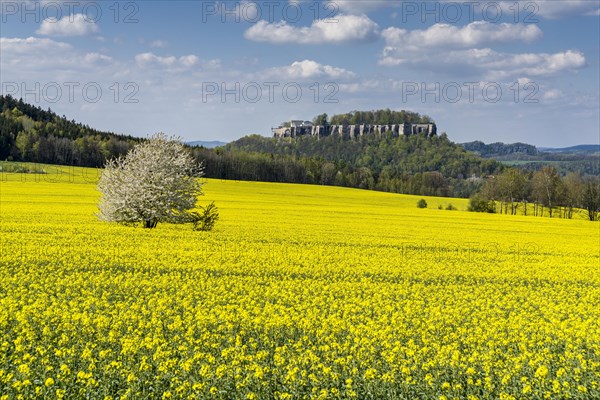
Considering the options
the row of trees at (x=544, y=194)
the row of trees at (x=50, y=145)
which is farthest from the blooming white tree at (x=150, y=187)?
the row of trees at (x=50, y=145)

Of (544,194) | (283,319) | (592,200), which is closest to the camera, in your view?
(283,319)

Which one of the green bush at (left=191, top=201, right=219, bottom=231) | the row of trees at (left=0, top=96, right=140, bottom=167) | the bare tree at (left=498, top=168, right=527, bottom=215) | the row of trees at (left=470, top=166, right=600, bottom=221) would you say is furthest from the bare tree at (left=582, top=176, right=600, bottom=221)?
the row of trees at (left=0, top=96, right=140, bottom=167)

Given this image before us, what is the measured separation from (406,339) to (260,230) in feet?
70.8

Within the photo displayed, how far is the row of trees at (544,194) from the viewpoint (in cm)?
7600

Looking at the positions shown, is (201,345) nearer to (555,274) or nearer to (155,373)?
(155,373)

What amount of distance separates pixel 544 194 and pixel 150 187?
209 feet

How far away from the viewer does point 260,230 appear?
32562mm

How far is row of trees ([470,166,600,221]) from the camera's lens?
249 feet

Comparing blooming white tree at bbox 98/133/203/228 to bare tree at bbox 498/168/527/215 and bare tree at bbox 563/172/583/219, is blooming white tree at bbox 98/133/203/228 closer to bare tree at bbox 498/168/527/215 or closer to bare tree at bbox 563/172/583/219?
bare tree at bbox 498/168/527/215

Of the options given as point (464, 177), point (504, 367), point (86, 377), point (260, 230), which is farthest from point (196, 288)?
point (464, 177)

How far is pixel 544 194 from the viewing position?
79.1m

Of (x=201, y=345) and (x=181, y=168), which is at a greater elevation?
(x=181, y=168)

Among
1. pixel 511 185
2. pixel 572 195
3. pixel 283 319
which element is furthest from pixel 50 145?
pixel 283 319

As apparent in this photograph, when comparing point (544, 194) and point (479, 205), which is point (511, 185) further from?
point (479, 205)
